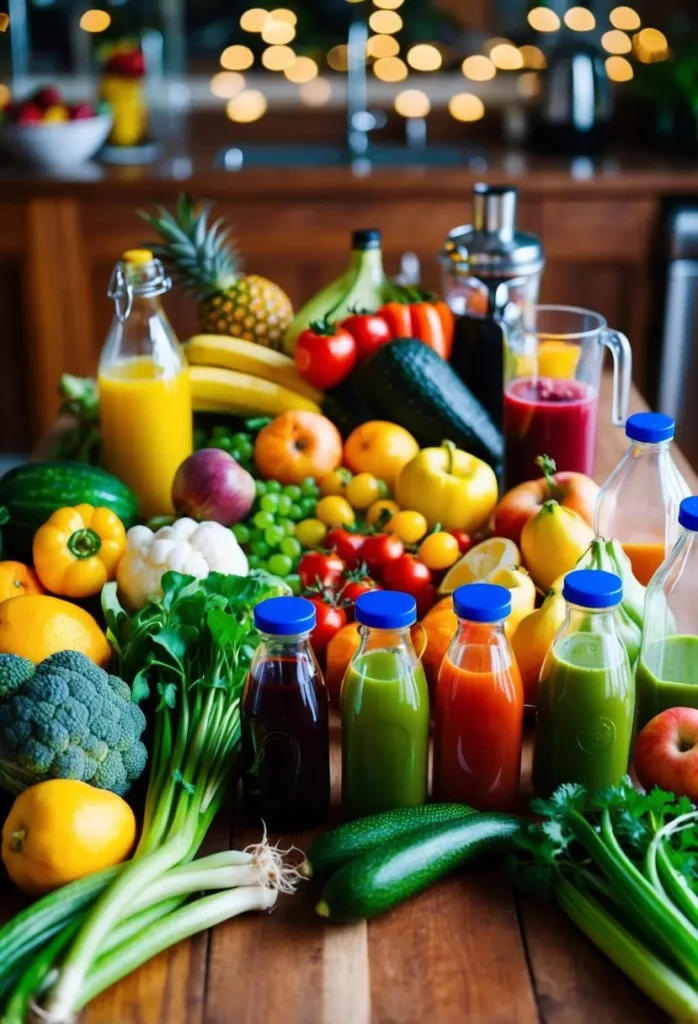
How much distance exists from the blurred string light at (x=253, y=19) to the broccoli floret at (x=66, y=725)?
122 inches

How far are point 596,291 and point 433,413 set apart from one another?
177cm

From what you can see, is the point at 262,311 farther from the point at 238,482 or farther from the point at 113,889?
the point at 113,889

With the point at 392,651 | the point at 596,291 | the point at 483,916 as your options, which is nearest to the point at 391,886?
the point at 483,916

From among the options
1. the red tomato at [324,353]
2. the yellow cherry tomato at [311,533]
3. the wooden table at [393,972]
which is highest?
the red tomato at [324,353]

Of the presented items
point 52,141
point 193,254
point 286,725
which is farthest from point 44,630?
point 52,141

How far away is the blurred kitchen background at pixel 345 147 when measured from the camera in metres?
3.17

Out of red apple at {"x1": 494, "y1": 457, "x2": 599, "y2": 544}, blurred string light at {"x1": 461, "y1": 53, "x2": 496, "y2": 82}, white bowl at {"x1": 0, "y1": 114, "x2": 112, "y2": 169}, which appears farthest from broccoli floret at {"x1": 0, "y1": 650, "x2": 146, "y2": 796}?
blurred string light at {"x1": 461, "y1": 53, "x2": 496, "y2": 82}

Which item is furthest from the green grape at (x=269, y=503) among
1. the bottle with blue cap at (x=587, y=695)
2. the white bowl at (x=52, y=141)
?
the white bowl at (x=52, y=141)

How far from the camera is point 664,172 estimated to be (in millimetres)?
3162

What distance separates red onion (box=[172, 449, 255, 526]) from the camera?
1.49 m

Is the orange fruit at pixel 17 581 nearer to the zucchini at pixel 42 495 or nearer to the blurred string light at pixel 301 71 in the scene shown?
the zucchini at pixel 42 495

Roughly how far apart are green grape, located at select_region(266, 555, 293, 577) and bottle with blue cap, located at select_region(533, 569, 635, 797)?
463 mm

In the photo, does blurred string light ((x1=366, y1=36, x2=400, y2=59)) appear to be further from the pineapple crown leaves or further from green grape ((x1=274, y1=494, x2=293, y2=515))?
green grape ((x1=274, y1=494, x2=293, y2=515))

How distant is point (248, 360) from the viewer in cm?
185
